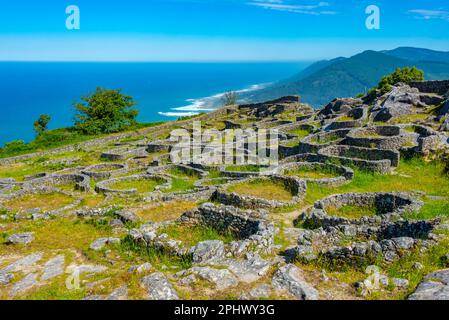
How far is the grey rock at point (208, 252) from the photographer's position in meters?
12.2

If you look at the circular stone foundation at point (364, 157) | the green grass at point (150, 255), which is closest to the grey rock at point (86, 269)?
the green grass at point (150, 255)

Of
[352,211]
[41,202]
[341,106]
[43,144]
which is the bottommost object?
[41,202]

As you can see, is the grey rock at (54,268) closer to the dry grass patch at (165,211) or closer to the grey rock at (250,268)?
the dry grass patch at (165,211)

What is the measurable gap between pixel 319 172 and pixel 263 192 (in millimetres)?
5402

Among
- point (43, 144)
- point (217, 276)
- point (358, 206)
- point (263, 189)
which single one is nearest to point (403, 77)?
point (263, 189)

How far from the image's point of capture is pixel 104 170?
35.4m

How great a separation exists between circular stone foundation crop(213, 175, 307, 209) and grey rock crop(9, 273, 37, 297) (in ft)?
33.7

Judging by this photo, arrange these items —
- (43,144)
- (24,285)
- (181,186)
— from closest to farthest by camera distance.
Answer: (24,285) < (181,186) < (43,144)

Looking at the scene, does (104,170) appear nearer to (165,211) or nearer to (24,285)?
(165,211)

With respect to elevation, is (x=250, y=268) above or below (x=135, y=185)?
above

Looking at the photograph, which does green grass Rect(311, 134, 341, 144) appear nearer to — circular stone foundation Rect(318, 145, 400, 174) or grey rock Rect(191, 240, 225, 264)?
circular stone foundation Rect(318, 145, 400, 174)
